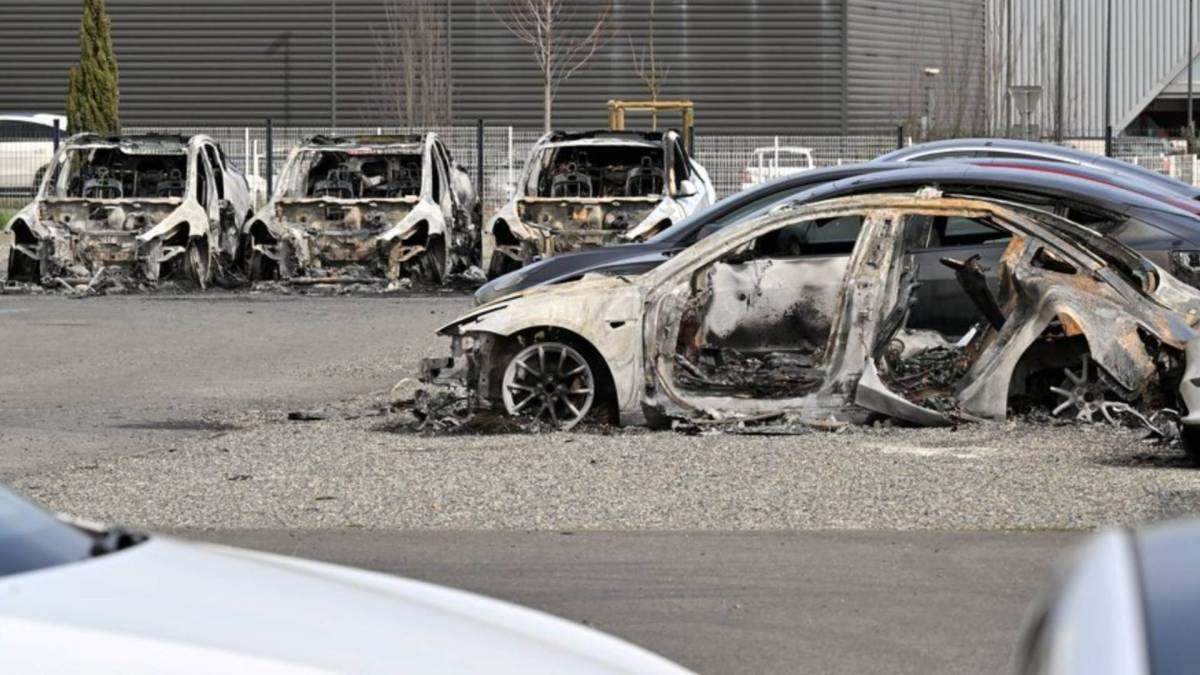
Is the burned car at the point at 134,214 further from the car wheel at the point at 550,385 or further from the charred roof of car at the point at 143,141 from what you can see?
the car wheel at the point at 550,385

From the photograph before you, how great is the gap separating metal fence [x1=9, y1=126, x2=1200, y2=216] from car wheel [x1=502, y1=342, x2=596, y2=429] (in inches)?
912

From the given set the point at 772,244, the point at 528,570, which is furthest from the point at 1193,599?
the point at 772,244

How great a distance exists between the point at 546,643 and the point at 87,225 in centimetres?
2059

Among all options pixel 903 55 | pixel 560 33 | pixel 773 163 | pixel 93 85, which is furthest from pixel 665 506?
pixel 903 55

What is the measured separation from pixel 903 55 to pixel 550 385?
144ft

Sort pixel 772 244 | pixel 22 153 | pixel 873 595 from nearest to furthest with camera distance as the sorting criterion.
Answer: pixel 873 595, pixel 772 244, pixel 22 153

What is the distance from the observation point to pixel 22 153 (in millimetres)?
38906

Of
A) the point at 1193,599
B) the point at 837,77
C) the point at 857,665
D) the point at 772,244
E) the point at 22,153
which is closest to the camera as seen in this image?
the point at 1193,599

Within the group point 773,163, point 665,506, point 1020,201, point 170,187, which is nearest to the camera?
→ point 665,506

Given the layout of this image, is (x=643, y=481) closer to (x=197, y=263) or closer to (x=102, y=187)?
(x=197, y=263)

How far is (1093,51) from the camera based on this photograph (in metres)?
56.0

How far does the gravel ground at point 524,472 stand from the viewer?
29.7 feet

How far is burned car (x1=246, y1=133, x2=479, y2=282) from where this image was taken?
897 inches

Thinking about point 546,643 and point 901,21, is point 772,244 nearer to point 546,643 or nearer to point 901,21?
point 546,643
